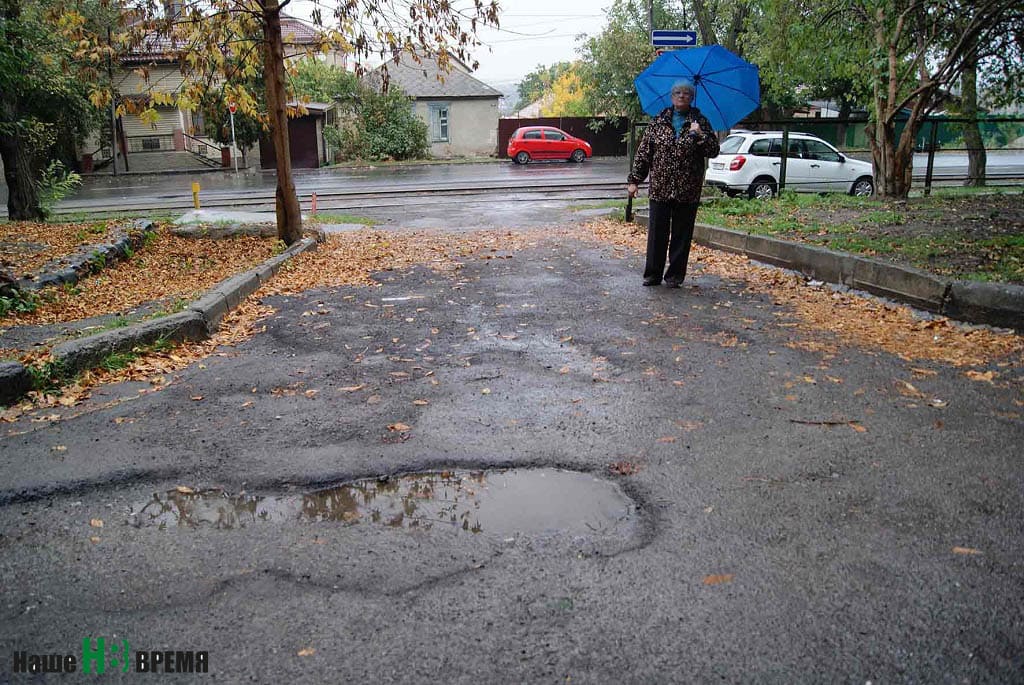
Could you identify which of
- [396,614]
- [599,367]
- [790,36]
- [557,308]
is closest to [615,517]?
[396,614]

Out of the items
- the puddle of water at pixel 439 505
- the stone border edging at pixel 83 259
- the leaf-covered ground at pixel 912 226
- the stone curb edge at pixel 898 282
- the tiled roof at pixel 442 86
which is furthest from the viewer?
the tiled roof at pixel 442 86

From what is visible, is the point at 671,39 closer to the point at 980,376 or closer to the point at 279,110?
the point at 279,110

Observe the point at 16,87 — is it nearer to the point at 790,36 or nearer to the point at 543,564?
the point at 790,36

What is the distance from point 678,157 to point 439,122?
41.5 meters

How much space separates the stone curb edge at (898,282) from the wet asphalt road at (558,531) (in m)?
1.34

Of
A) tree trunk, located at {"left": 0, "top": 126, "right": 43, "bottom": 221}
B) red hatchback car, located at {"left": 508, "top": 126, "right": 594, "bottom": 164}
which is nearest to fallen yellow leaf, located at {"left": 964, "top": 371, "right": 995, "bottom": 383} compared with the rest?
tree trunk, located at {"left": 0, "top": 126, "right": 43, "bottom": 221}

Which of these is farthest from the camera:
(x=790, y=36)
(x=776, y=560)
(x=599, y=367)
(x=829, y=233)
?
(x=790, y=36)

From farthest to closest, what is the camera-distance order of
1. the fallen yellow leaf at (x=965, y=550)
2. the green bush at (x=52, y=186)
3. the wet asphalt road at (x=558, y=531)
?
1. the green bush at (x=52, y=186)
2. the fallen yellow leaf at (x=965, y=550)
3. the wet asphalt road at (x=558, y=531)

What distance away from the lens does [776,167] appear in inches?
688

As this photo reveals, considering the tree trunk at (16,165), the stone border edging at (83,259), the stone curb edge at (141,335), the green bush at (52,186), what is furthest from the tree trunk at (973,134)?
the tree trunk at (16,165)

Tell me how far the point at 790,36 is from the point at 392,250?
8359mm

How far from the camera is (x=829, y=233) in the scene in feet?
32.2

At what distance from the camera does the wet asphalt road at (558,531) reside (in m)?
2.39

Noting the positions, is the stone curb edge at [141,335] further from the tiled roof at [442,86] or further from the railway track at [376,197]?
the tiled roof at [442,86]
